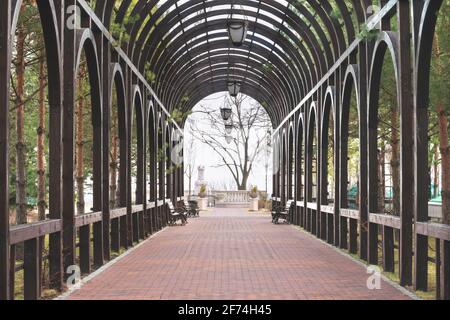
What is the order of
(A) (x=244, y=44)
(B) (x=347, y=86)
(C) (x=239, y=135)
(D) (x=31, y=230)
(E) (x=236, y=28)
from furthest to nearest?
1. (C) (x=239, y=135)
2. (A) (x=244, y=44)
3. (E) (x=236, y=28)
4. (B) (x=347, y=86)
5. (D) (x=31, y=230)

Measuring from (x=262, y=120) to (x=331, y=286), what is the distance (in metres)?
42.5

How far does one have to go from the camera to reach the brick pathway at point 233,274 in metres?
7.69

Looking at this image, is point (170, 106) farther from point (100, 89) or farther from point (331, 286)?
point (331, 286)

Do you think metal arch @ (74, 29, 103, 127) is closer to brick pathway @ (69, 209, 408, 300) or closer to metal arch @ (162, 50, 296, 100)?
brick pathway @ (69, 209, 408, 300)

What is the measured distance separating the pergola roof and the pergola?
44 millimetres

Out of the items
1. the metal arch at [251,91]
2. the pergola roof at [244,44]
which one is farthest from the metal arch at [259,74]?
the metal arch at [251,91]

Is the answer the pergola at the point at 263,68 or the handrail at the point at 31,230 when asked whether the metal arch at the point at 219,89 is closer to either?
the pergola at the point at 263,68

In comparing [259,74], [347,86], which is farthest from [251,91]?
[347,86]

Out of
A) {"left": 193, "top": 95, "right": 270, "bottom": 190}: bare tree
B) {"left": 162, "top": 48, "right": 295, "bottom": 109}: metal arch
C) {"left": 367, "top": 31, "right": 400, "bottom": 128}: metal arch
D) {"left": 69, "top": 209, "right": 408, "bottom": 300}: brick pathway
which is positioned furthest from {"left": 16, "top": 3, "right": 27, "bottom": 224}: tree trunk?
{"left": 193, "top": 95, "right": 270, "bottom": 190}: bare tree

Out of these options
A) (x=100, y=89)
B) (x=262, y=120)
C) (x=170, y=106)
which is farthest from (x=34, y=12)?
(x=262, y=120)

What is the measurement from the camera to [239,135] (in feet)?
174

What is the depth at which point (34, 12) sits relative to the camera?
10836 millimetres

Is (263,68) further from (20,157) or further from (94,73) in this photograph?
(94,73)

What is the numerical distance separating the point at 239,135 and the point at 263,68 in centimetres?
2853
